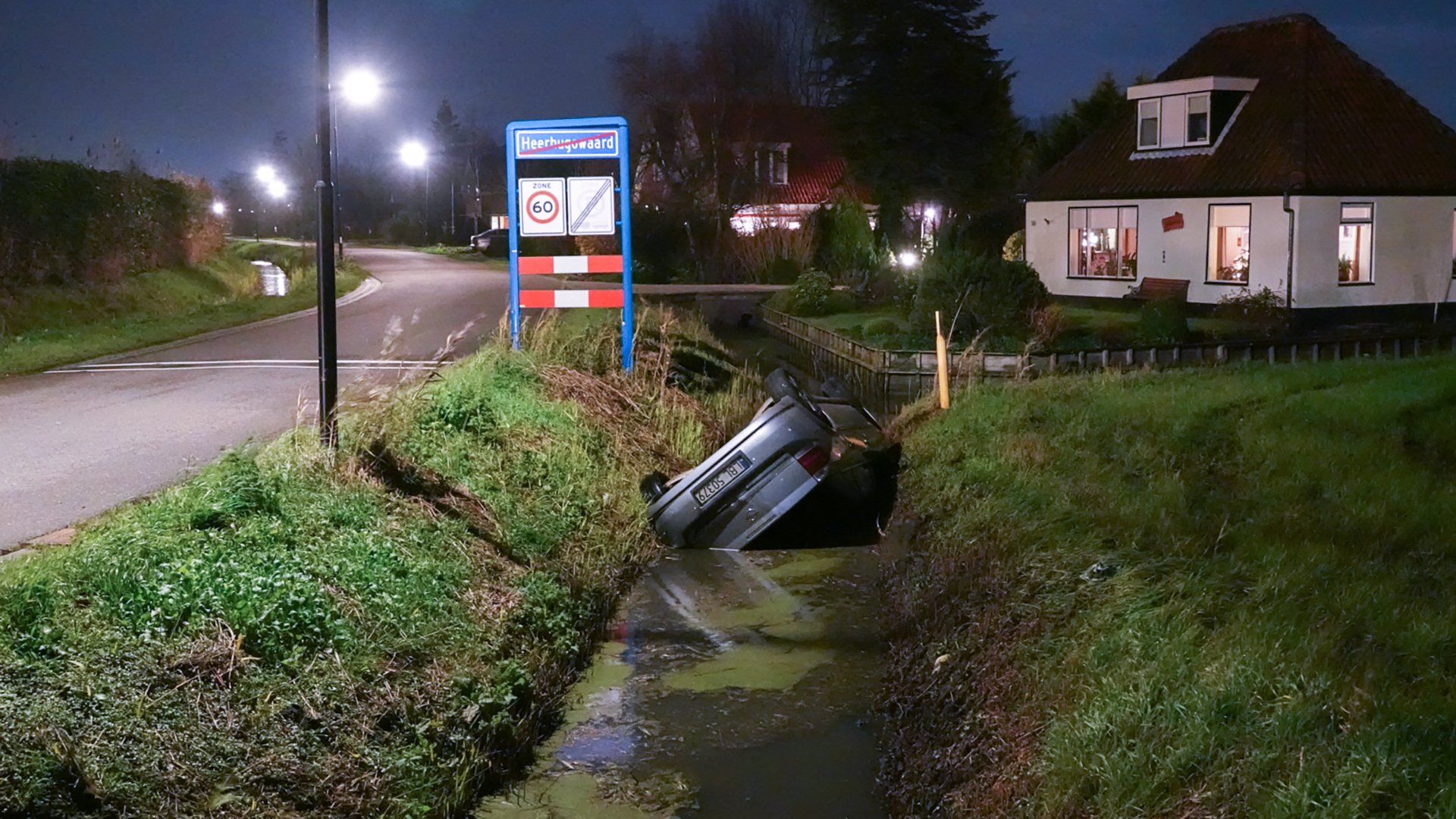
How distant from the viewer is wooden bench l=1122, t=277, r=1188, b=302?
2734cm

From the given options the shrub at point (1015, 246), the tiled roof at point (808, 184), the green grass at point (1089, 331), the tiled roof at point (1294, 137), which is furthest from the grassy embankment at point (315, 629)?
the tiled roof at point (808, 184)

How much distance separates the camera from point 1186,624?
6.10 metres

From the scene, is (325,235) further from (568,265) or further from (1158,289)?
(1158,289)

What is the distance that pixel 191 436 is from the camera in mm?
11453

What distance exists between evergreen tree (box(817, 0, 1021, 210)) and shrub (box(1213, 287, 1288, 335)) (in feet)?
38.0

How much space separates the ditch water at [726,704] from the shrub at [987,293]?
41.0ft

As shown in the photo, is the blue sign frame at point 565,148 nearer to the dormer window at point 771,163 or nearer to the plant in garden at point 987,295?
the plant in garden at point 987,295

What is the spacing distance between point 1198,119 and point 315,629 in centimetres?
2672

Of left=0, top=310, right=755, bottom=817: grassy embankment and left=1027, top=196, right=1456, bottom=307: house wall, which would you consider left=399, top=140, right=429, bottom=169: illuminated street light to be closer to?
left=1027, top=196, right=1456, bottom=307: house wall

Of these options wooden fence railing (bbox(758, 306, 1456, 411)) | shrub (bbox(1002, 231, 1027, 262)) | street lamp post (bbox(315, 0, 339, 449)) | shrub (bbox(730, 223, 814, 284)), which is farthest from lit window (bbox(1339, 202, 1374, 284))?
street lamp post (bbox(315, 0, 339, 449))

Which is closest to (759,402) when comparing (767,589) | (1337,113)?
(767,589)

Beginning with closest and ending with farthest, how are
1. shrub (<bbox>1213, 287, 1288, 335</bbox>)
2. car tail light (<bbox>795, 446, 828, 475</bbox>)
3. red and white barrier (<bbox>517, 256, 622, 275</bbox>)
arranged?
car tail light (<bbox>795, 446, 828, 475</bbox>)
red and white barrier (<bbox>517, 256, 622, 275</bbox>)
shrub (<bbox>1213, 287, 1288, 335</bbox>)

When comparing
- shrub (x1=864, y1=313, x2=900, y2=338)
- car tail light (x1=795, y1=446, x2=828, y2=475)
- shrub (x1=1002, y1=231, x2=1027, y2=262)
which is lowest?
car tail light (x1=795, y1=446, x2=828, y2=475)

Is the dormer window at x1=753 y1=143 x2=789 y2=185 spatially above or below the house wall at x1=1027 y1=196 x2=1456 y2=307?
above
